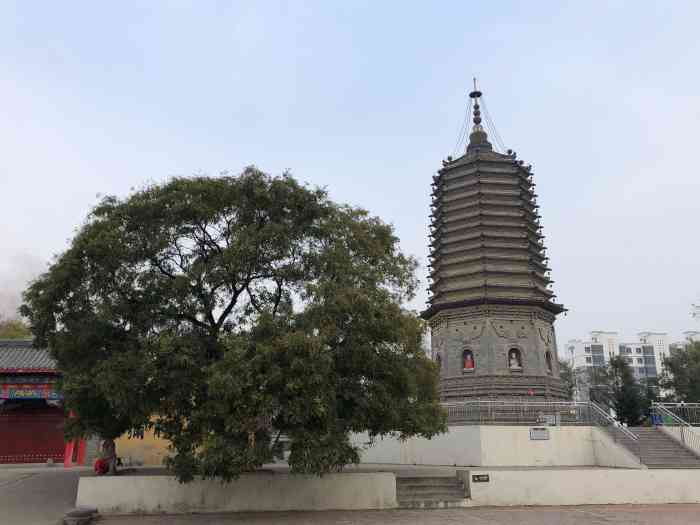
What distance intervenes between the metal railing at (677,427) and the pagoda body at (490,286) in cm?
630

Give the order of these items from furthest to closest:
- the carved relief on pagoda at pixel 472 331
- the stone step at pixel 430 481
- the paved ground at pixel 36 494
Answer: the carved relief on pagoda at pixel 472 331 → the stone step at pixel 430 481 → the paved ground at pixel 36 494

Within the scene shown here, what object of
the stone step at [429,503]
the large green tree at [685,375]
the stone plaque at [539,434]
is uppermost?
the large green tree at [685,375]

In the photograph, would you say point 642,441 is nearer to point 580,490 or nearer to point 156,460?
point 580,490

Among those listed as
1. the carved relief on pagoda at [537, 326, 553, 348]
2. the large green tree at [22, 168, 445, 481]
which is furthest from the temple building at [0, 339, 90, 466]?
the carved relief on pagoda at [537, 326, 553, 348]

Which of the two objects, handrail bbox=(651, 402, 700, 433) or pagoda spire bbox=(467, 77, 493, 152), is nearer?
handrail bbox=(651, 402, 700, 433)

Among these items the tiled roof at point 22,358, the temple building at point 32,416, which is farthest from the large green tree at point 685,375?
the tiled roof at point 22,358

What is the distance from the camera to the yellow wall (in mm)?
23547

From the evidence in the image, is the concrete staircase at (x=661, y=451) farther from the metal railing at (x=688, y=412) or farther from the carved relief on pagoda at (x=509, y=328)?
the carved relief on pagoda at (x=509, y=328)

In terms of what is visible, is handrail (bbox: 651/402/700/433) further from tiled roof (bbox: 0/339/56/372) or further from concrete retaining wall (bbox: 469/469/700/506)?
tiled roof (bbox: 0/339/56/372)

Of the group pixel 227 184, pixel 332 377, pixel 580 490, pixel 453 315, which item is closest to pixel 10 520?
pixel 332 377

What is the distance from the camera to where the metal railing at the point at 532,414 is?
64.5 ft

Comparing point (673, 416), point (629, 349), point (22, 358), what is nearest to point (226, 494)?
point (22, 358)

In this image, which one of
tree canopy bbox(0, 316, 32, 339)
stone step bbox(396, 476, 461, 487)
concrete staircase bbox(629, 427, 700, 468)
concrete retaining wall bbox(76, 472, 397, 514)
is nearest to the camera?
concrete retaining wall bbox(76, 472, 397, 514)

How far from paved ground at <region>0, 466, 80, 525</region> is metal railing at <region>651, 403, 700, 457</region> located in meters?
18.2
